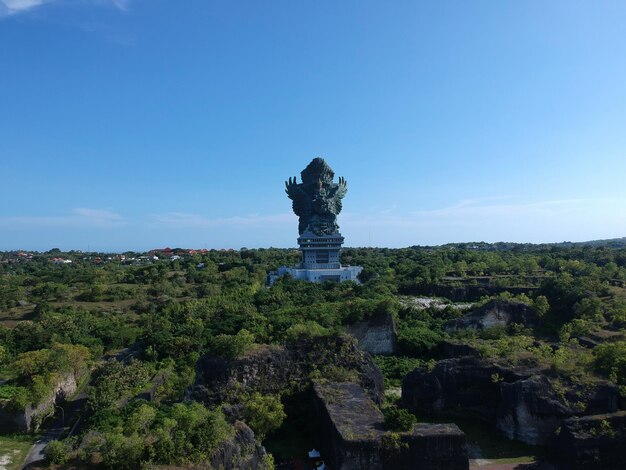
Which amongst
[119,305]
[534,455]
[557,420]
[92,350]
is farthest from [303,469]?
[119,305]

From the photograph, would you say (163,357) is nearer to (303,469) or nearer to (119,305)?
(303,469)

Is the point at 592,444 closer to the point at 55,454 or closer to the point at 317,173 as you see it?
the point at 55,454

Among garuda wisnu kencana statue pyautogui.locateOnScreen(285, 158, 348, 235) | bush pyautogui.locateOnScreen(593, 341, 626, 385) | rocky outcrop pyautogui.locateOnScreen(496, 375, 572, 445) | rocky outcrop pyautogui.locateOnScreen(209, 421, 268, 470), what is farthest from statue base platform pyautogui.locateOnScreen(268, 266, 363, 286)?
rocky outcrop pyautogui.locateOnScreen(209, 421, 268, 470)

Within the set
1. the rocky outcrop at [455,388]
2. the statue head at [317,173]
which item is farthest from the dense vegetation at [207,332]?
the statue head at [317,173]

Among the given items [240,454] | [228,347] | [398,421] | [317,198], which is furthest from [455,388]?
[317,198]

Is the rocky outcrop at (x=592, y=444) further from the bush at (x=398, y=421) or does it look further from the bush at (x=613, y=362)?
the bush at (x=398, y=421)

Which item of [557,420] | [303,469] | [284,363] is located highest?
[284,363]

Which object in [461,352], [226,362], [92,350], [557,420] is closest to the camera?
[557,420]

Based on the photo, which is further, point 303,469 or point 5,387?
point 5,387
